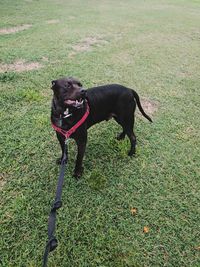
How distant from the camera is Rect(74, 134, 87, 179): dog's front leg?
9.35 feet

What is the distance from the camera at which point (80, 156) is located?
2.93 m

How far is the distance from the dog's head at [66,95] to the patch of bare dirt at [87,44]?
4368mm

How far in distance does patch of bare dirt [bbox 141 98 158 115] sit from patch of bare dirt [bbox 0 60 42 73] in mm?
2753

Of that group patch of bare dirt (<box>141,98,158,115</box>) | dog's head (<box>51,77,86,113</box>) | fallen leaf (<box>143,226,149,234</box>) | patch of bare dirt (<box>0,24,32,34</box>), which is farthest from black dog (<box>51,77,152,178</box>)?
patch of bare dirt (<box>0,24,32,34</box>)

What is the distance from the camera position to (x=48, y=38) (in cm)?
754

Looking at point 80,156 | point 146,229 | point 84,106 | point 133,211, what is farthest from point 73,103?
point 146,229

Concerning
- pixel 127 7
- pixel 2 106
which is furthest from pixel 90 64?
pixel 127 7

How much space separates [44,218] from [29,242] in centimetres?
30

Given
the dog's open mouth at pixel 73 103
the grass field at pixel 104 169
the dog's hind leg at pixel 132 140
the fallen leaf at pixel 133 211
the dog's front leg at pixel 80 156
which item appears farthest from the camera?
the dog's hind leg at pixel 132 140

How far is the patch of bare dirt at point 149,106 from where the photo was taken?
14.8 feet

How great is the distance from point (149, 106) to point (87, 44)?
385 centimetres

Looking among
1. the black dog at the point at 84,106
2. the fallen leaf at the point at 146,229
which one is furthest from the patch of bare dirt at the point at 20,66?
the fallen leaf at the point at 146,229

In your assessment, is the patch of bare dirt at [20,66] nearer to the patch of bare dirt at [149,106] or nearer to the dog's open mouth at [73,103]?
the patch of bare dirt at [149,106]

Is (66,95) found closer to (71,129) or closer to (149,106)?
(71,129)
